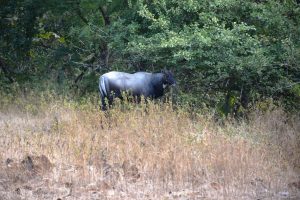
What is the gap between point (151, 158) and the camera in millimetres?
9695

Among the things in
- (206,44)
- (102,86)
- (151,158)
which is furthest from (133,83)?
(151,158)

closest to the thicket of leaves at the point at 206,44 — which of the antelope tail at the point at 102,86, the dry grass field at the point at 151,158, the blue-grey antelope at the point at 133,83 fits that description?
the blue-grey antelope at the point at 133,83

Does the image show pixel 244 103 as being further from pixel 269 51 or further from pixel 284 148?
pixel 284 148

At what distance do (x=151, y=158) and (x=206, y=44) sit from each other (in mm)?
3933

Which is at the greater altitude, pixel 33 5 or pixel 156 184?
pixel 33 5

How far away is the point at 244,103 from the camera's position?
13.9m

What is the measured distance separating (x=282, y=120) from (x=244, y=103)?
2.18m

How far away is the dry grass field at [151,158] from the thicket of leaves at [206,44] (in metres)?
1.51

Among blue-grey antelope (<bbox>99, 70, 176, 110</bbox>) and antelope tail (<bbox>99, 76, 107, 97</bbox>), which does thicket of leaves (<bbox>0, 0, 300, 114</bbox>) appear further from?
antelope tail (<bbox>99, 76, 107, 97</bbox>)

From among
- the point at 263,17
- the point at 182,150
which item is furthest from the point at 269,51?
the point at 182,150

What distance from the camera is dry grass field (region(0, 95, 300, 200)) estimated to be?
8938mm

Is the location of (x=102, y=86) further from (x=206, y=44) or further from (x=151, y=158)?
(x=151, y=158)

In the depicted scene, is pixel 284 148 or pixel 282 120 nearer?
pixel 284 148

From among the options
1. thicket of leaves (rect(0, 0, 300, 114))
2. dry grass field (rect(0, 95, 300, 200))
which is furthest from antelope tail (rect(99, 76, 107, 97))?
dry grass field (rect(0, 95, 300, 200))
